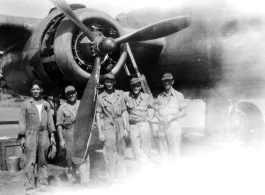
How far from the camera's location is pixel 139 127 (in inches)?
224

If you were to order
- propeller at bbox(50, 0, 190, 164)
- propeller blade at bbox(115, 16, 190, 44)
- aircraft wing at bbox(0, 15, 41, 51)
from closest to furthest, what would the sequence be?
propeller at bbox(50, 0, 190, 164) < propeller blade at bbox(115, 16, 190, 44) < aircraft wing at bbox(0, 15, 41, 51)

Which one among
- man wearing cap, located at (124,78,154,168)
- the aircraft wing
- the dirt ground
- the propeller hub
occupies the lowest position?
the dirt ground

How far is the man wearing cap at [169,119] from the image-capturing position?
226 inches

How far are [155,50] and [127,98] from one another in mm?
2487

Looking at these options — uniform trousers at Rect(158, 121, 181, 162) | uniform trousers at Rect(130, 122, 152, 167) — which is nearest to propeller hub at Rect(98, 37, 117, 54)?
uniform trousers at Rect(130, 122, 152, 167)

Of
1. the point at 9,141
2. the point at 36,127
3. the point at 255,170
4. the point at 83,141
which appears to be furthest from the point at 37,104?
the point at 255,170

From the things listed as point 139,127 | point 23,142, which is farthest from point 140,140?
point 23,142

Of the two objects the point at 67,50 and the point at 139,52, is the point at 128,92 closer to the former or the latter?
the point at 67,50

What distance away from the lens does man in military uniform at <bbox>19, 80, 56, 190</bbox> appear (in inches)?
192

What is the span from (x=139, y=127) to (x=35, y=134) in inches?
74.9

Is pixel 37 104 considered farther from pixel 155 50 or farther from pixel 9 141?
pixel 155 50

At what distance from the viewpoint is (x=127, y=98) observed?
589 centimetres

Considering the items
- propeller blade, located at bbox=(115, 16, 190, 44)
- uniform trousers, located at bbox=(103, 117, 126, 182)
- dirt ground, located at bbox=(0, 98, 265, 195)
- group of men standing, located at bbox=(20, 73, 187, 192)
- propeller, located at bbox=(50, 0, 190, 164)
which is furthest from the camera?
propeller blade, located at bbox=(115, 16, 190, 44)

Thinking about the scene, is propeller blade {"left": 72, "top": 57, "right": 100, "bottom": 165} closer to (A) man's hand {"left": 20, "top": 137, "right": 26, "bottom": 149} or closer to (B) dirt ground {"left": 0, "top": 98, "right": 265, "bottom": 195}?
(B) dirt ground {"left": 0, "top": 98, "right": 265, "bottom": 195}
